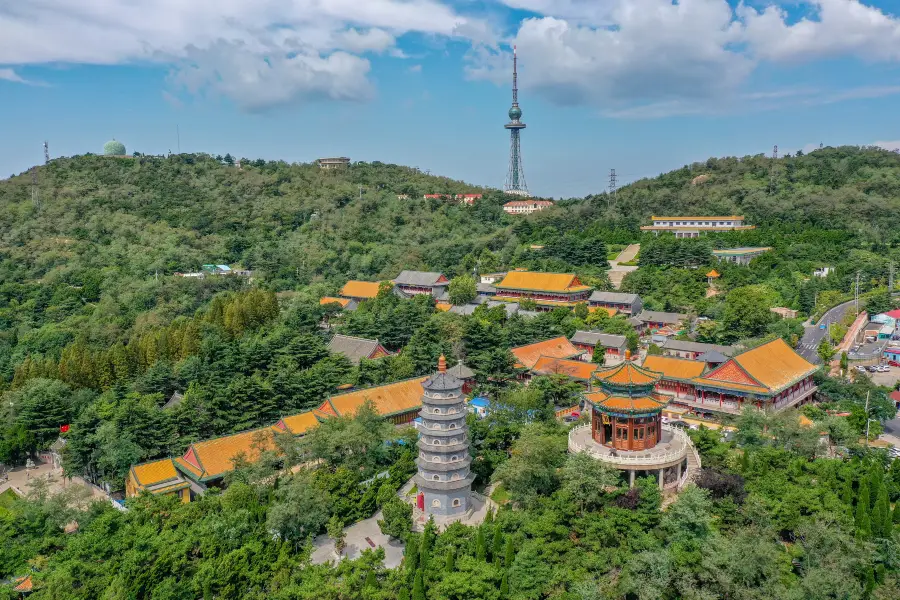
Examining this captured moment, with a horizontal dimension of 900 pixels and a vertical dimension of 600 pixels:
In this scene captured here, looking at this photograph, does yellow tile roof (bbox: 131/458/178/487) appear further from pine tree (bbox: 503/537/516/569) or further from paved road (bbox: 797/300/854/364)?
paved road (bbox: 797/300/854/364)

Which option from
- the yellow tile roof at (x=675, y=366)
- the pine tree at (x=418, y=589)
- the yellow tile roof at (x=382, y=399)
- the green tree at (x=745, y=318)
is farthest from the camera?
the green tree at (x=745, y=318)

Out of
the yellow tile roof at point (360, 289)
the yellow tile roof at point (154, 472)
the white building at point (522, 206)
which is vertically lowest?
the yellow tile roof at point (154, 472)

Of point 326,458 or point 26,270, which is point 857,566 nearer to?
point 326,458

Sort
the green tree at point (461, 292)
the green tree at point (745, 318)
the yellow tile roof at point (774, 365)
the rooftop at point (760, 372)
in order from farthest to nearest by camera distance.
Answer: the green tree at point (461, 292) < the green tree at point (745, 318) < the yellow tile roof at point (774, 365) < the rooftop at point (760, 372)

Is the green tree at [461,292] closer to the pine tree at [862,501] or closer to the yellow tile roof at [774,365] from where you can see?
the yellow tile roof at [774,365]

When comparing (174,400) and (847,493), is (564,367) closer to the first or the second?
(847,493)

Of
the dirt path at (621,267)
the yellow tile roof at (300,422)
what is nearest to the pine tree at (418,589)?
the yellow tile roof at (300,422)
